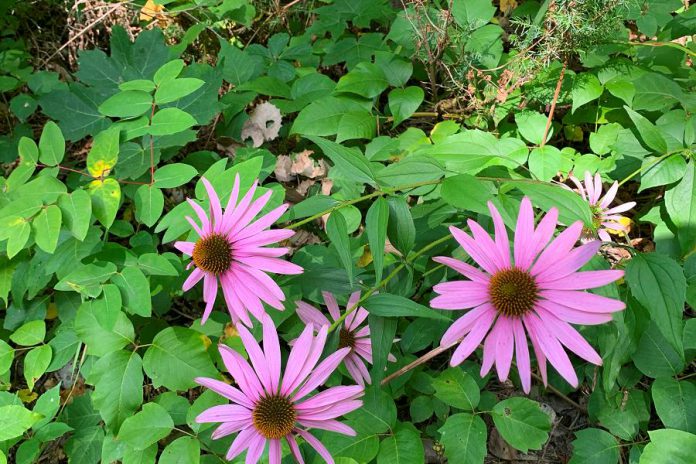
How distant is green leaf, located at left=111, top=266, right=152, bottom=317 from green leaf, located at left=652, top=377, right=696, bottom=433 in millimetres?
1448

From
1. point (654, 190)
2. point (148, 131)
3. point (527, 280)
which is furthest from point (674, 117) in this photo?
point (148, 131)

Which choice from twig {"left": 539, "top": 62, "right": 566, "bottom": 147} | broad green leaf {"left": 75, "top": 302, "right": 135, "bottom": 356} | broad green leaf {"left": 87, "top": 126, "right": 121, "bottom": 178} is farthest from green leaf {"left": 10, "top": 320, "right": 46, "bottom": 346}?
twig {"left": 539, "top": 62, "right": 566, "bottom": 147}

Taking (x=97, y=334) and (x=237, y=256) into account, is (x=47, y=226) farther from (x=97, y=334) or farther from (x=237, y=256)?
(x=237, y=256)

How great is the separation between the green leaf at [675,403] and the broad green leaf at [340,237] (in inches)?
38.6

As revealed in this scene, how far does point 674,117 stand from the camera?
1.77 metres

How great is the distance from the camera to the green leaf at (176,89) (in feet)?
5.36

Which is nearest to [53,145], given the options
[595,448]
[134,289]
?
[134,289]

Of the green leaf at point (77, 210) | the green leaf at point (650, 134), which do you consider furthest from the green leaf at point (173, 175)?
the green leaf at point (650, 134)

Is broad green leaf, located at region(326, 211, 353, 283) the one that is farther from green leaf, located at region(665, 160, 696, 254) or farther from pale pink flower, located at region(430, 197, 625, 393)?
green leaf, located at region(665, 160, 696, 254)

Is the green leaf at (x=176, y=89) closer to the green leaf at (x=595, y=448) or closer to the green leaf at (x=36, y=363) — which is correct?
the green leaf at (x=36, y=363)

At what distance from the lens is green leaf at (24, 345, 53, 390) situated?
1.78 meters

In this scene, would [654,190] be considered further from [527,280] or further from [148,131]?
[148,131]

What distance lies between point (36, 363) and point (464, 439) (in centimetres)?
139

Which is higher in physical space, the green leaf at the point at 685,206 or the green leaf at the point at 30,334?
the green leaf at the point at 685,206
